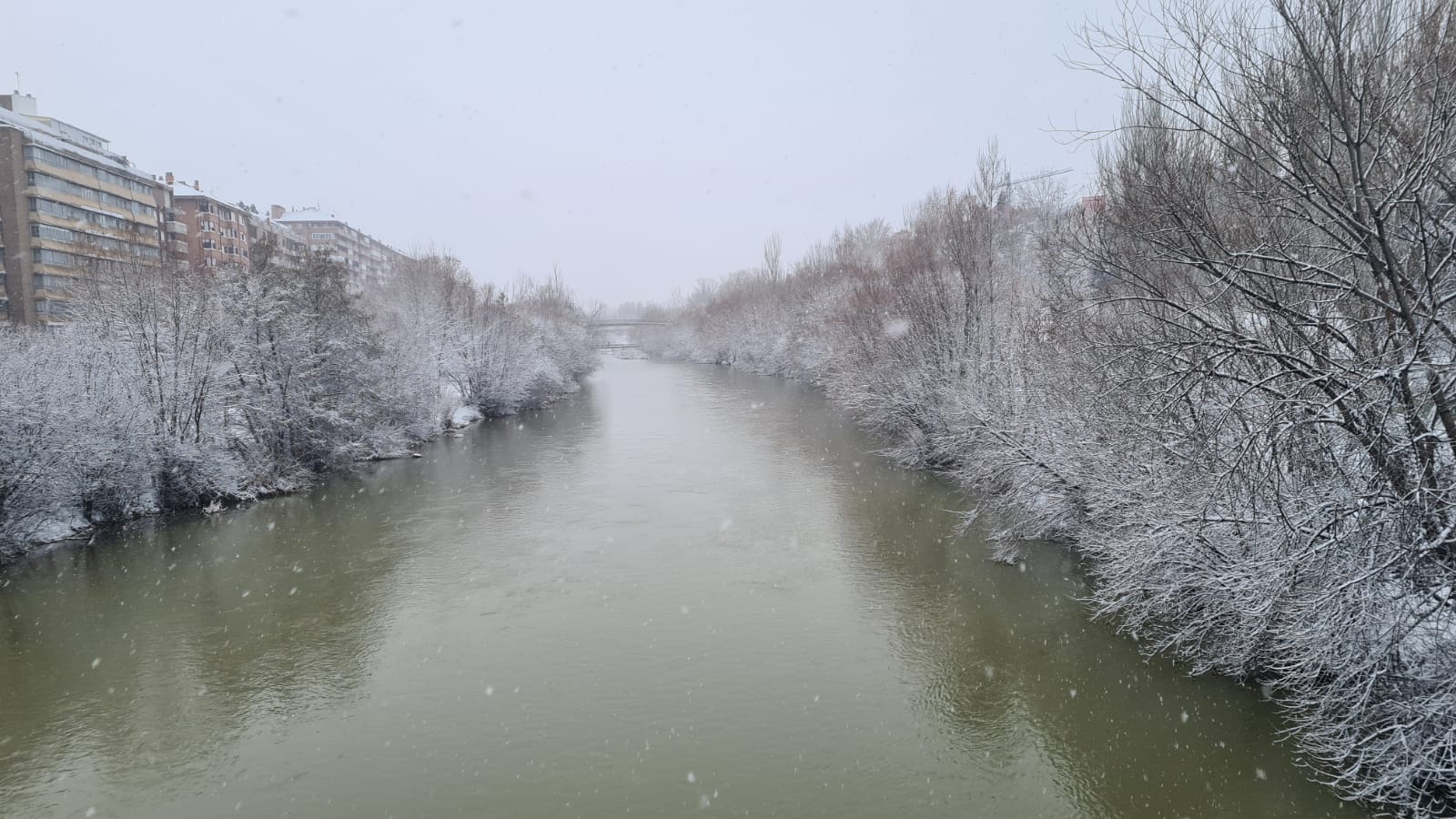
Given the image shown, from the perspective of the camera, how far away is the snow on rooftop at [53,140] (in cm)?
4109

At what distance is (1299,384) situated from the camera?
20.4ft

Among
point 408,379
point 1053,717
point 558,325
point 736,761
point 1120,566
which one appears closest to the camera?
point 736,761

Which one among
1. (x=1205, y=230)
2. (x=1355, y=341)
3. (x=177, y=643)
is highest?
(x=1205, y=230)

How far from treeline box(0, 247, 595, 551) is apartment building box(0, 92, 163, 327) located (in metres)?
20.9

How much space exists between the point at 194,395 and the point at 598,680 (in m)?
14.6

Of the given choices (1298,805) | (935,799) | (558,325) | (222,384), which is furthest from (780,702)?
(558,325)

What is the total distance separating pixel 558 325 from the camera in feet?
173

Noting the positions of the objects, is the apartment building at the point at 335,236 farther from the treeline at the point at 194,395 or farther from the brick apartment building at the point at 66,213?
the treeline at the point at 194,395

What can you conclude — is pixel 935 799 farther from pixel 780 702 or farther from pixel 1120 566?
pixel 1120 566

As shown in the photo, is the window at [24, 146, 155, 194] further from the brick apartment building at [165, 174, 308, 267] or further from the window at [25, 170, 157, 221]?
the brick apartment building at [165, 174, 308, 267]

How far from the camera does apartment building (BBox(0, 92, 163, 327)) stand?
40.3m

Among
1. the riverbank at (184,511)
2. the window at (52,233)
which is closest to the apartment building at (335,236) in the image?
the window at (52,233)

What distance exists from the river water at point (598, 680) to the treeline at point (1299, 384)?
110 centimetres

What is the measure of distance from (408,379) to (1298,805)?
88.6 ft
